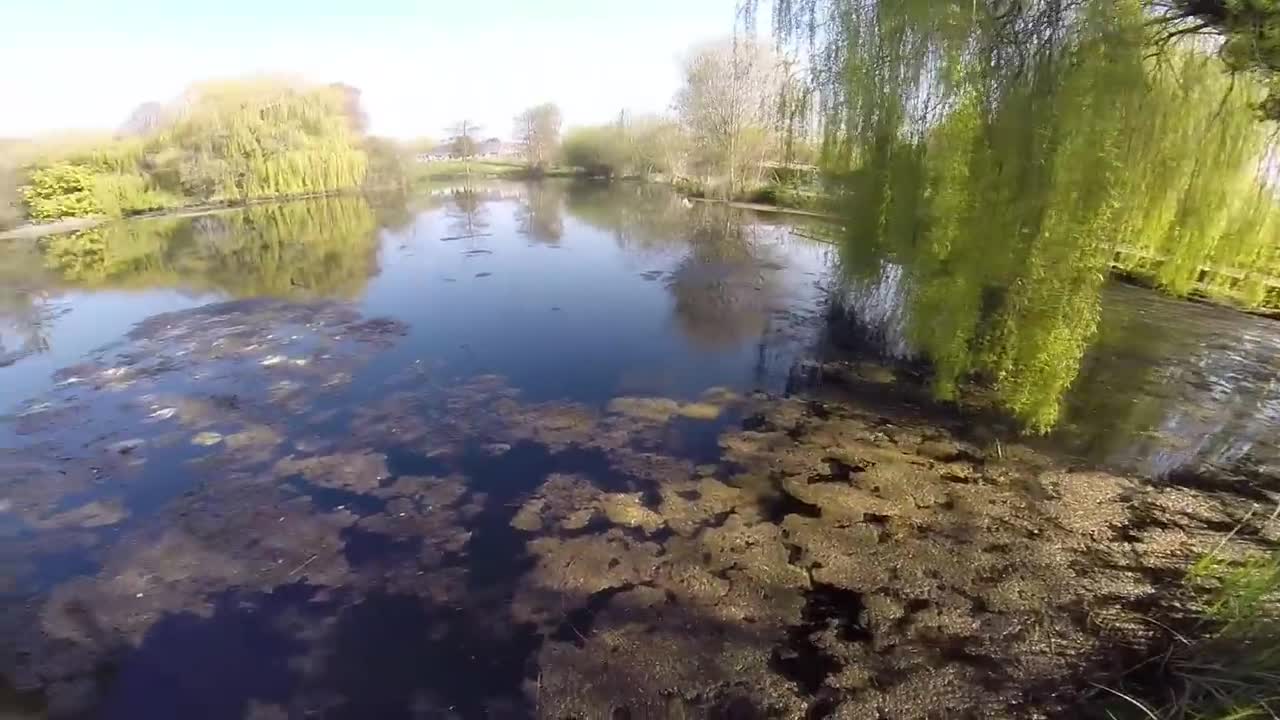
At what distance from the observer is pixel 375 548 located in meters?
5.90

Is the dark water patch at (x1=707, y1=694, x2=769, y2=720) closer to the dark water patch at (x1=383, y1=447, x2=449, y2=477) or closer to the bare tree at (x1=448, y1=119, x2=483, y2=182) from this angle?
the dark water patch at (x1=383, y1=447, x2=449, y2=477)

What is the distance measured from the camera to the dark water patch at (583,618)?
4.81m

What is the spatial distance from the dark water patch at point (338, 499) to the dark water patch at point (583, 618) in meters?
2.73

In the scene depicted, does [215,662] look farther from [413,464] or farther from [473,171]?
[473,171]

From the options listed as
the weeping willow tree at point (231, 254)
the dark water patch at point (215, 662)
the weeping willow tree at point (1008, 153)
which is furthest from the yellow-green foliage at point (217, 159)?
the weeping willow tree at point (1008, 153)

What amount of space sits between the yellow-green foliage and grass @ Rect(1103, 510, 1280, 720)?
4405 centimetres

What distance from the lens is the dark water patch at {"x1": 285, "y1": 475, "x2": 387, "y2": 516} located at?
652cm

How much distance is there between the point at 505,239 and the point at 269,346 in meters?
13.8

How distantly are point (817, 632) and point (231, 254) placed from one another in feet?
81.5

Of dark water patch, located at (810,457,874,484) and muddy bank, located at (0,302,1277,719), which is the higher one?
dark water patch, located at (810,457,874,484)

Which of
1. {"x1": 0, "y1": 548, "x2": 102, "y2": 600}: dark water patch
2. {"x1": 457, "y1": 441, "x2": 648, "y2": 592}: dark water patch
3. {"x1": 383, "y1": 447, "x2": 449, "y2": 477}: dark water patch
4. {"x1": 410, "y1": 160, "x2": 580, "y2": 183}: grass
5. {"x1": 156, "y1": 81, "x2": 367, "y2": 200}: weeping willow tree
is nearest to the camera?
{"x1": 0, "y1": 548, "x2": 102, "y2": 600}: dark water patch

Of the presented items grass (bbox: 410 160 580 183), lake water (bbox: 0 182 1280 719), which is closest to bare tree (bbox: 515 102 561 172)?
grass (bbox: 410 160 580 183)

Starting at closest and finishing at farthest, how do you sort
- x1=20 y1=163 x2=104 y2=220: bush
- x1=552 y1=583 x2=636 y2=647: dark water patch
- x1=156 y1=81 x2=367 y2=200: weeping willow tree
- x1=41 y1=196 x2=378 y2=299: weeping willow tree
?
1. x1=552 y1=583 x2=636 y2=647: dark water patch
2. x1=41 y1=196 x2=378 y2=299: weeping willow tree
3. x1=20 y1=163 x2=104 y2=220: bush
4. x1=156 y1=81 x2=367 y2=200: weeping willow tree

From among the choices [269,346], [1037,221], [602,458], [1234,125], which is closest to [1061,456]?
→ [1037,221]
